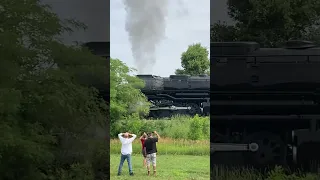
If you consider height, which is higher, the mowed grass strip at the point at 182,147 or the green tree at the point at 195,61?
the green tree at the point at 195,61

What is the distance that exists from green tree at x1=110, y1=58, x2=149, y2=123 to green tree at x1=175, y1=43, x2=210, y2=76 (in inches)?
27.0

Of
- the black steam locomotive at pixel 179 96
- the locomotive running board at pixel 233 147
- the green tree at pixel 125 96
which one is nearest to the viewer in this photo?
the locomotive running board at pixel 233 147

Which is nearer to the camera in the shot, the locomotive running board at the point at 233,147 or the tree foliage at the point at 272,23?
the tree foliage at the point at 272,23

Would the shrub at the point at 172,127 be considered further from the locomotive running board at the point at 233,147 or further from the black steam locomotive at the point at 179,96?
the locomotive running board at the point at 233,147

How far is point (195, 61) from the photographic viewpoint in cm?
758

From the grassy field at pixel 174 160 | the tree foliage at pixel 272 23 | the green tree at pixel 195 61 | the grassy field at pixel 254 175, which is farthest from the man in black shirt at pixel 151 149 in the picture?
the tree foliage at pixel 272 23

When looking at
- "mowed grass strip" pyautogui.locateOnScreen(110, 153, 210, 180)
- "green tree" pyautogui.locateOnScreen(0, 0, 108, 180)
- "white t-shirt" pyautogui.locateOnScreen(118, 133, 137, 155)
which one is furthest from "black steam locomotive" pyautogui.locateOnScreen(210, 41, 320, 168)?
"green tree" pyautogui.locateOnScreen(0, 0, 108, 180)

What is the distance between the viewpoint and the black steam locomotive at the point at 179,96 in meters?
7.48

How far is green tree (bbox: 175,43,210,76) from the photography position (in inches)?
285

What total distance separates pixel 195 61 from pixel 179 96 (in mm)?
609

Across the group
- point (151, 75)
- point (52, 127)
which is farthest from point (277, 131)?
point (52, 127)

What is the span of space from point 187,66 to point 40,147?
2.77 m

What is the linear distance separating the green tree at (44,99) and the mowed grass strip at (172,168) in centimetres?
108

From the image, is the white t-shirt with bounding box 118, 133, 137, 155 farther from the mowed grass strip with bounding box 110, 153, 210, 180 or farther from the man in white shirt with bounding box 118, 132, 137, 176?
the mowed grass strip with bounding box 110, 153, 210, 180
